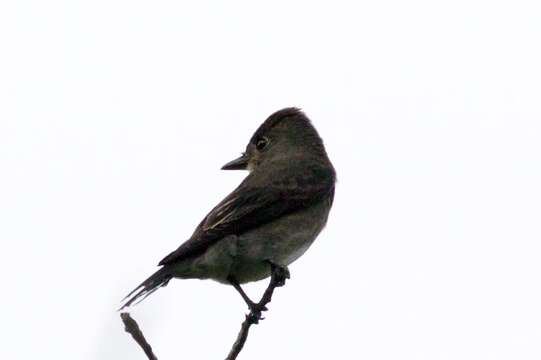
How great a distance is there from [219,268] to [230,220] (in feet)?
1.54

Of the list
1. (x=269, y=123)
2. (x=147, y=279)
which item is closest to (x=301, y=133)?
(x=269, y=123)

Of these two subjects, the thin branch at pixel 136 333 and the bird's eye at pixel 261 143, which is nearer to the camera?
the thin branch at pixel 136 333

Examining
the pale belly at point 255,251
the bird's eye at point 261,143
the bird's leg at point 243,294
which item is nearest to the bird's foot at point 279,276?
the bird's leg at point 243,294

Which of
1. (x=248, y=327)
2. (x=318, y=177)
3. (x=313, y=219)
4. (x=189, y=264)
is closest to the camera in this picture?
(x=248, y=327)

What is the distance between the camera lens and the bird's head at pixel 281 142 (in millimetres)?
10062

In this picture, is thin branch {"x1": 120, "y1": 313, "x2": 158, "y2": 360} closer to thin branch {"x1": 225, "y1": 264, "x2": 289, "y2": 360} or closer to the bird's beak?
thin branch {"x1": 225, "y1": 264, "x2": 289, "y2": 360}

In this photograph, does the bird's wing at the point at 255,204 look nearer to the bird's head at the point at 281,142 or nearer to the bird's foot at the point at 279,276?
the bird's head at the point at 281,142

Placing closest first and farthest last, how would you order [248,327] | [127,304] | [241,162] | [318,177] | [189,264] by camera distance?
1. [248,327]
2. [127,304]
3. [189,264]
4. [318,177]
5. [241,162]

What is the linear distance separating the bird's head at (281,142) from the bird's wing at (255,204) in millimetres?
731

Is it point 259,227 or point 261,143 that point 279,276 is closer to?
point 259,227

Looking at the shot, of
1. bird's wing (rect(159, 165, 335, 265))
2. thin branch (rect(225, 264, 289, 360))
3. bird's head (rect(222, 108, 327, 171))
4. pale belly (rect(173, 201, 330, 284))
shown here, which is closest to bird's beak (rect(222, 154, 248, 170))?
bird's head (rect(222, 108, 327, 171))

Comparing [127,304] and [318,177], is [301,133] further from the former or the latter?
[127,304]

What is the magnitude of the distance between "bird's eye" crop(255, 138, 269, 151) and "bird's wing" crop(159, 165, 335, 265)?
3.28ft

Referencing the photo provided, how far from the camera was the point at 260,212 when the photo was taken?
8172 mm
